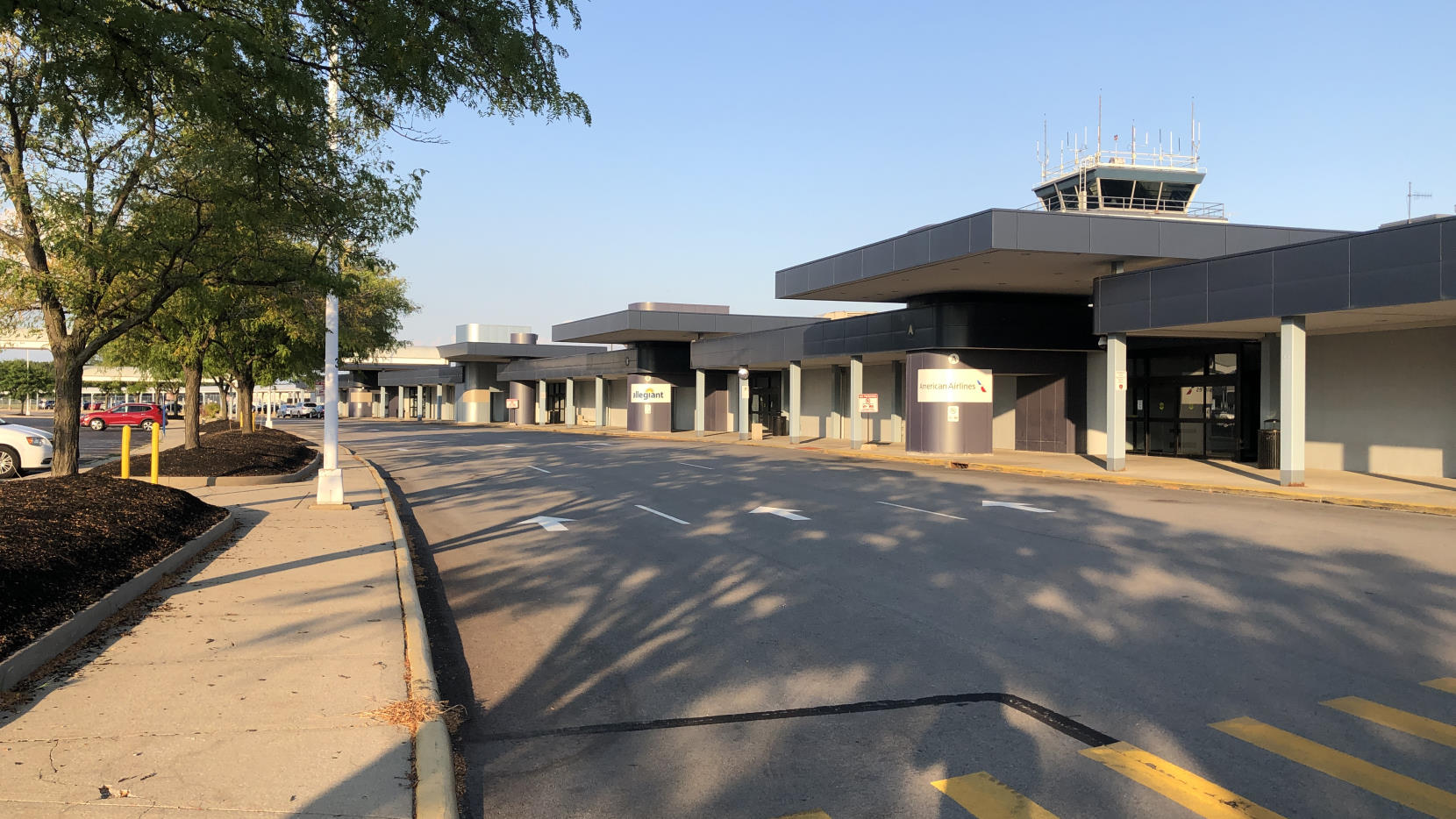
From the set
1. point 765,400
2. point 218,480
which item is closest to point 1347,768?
point 218,480

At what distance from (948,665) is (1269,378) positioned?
2161 centimetres

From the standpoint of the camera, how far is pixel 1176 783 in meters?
4.72

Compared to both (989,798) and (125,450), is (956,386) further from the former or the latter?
(989,798)

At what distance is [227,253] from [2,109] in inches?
123

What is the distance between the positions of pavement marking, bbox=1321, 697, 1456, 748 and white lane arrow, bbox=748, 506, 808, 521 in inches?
362

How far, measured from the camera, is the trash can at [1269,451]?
23.3m

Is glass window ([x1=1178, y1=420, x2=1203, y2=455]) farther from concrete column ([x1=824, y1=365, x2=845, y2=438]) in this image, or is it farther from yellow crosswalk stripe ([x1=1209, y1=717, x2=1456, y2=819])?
yellow crosswalk stripe ([x1=1209, y1=717, x2=1456, y2=819])

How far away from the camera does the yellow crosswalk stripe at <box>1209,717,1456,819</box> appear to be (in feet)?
14.8

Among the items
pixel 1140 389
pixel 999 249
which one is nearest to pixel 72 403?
pixel 999 249

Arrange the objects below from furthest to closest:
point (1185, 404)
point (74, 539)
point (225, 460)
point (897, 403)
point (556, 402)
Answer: point (556, 402), point (897, 403), point (1185, 404), point (225, 460), point (74, 539)

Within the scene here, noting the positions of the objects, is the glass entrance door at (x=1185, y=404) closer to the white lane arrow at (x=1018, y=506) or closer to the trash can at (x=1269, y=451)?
the trash can at (x=1269, y=451)

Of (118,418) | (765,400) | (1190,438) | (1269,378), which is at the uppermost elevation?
(1269,378)

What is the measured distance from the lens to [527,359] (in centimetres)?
7412

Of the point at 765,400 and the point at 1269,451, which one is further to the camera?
the point at 765,400
